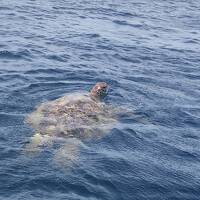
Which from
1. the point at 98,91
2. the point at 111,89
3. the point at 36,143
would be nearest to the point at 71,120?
the point at 36,143

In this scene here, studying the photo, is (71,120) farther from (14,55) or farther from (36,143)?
(14,55)

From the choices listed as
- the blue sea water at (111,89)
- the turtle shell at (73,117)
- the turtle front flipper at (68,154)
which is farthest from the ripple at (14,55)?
the turtle front flipper at (68,154)

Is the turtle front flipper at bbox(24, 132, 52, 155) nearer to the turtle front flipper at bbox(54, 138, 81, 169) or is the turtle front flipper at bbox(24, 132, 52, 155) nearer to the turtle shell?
the turtle shell

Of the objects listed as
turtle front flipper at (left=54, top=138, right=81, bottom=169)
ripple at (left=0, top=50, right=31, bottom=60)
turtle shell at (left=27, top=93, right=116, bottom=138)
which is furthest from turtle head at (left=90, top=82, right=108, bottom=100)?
ripple at (left=0, top=50, right=31, bottom=60)

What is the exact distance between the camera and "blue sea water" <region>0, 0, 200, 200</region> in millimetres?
11305

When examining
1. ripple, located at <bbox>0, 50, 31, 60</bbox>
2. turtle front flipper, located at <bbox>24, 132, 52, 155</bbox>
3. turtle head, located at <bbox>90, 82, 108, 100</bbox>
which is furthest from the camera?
ripple, located at <bbox>0, 50, 31, 60</bbox>

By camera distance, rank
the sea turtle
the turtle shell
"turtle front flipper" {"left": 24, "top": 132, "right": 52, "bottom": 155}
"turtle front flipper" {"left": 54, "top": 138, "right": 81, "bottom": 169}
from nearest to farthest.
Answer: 1. "turtle front flipper" {"left": 54, "top": 138, "right": 81, "bottom": 169}
2. "turtle front flipper" {"left": 24, "top": 132, "right": 52, "bottom": 155}
3. the sea turtle
4. the turtle shell

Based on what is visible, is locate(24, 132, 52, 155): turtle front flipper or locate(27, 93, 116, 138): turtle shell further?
locate(27, 93, 116, 138): turtle shell

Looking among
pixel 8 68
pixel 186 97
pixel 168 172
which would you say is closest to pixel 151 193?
pixel 168 172

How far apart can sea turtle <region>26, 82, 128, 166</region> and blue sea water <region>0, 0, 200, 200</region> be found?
0.29m

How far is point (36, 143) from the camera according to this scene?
41.4 ft

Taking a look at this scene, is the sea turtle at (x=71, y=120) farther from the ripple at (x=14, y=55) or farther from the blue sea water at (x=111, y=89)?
the ripple at (x=14, y=55)

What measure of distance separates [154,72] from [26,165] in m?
10.2

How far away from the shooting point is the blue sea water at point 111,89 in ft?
37.1
